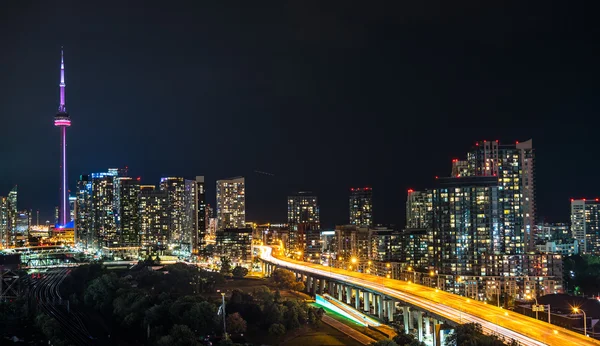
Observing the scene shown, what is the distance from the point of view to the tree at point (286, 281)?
80875mm

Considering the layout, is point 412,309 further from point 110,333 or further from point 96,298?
point 96,298

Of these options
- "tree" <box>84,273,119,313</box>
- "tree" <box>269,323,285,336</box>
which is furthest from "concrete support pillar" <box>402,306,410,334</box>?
"tree" <box>84,273,119,313</box>

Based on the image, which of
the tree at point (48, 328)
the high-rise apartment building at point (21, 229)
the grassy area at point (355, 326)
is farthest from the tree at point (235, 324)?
the high-rise apartment building at point (21, 229)

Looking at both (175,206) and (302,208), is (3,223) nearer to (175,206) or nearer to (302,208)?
(175,206)

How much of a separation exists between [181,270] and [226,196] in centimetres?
10220

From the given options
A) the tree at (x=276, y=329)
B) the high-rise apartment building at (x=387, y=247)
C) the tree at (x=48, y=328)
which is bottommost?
the tree at (x=276, y=329)

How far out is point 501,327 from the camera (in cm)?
4284

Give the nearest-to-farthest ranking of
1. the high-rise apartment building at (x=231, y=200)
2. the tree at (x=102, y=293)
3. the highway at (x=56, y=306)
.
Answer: the highway at (x=56, y=306) < the tree at (x=102, y=293) < the high-rise apartment building at (x=231, y=200)

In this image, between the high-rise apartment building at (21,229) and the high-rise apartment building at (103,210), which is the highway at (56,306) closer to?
the high-rise apartment building at (103,210)

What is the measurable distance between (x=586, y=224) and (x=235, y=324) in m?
92.1

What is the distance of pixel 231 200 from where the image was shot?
7288 inches

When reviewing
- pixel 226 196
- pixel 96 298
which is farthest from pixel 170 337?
pixel 226 196

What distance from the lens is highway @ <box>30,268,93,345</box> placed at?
54116 mm

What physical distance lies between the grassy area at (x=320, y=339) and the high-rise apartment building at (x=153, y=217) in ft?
328
